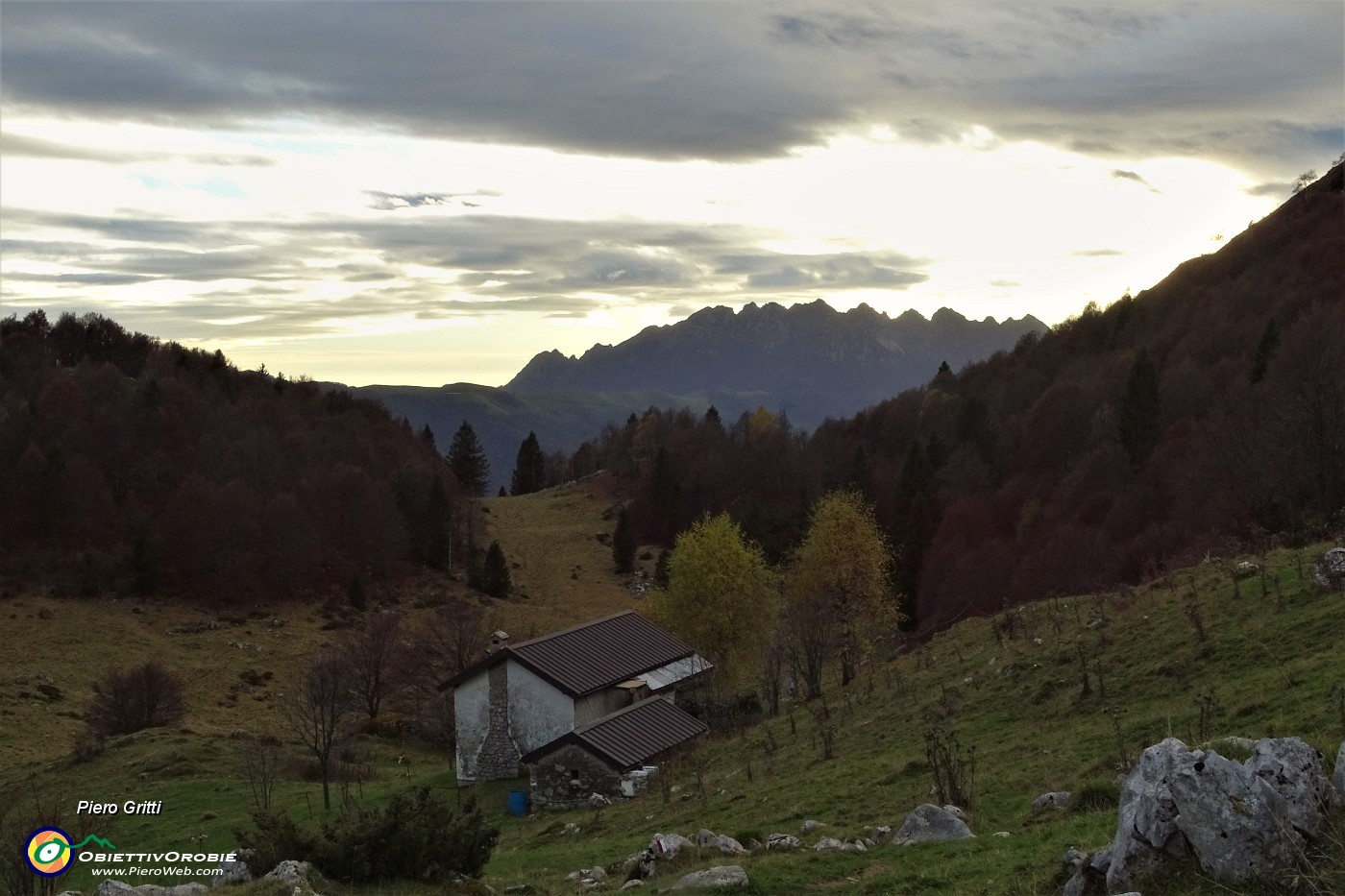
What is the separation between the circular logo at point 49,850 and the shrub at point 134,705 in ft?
96.2

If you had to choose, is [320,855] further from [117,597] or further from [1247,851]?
[117,597]

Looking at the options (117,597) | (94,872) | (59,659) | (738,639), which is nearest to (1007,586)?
(738,639)

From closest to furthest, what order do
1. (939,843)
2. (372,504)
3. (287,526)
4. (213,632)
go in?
1. (939,843)
2. (213,632)
3. (287,526)
4. (372,504)

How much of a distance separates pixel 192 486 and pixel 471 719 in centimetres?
5132

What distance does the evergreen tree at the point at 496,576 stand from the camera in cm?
8375

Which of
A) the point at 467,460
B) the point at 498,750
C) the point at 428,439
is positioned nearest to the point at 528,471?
the point at 467,460

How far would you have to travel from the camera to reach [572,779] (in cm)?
2998

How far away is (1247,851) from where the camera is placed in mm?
8461

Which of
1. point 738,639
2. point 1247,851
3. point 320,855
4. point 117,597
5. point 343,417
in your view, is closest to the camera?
point 1247,851

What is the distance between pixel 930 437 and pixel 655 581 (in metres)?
23.9

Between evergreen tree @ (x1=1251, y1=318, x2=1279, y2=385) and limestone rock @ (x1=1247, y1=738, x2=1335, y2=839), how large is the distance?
55010 mm

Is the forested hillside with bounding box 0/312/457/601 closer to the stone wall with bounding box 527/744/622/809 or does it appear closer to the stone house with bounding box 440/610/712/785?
the stone house with bounding box 440/610/712/785

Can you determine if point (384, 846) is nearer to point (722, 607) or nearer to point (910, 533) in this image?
point (722, 607)

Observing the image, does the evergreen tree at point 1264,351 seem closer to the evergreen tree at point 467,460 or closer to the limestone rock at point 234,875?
the limestone rock at point 234,875
